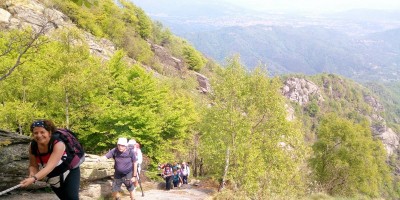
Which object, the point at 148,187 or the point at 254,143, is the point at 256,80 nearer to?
the point at 254,143

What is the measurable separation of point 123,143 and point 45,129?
181 inches

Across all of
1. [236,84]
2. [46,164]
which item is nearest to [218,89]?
[236,84]

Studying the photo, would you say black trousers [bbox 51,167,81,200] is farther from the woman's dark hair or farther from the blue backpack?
the woman's dark hair

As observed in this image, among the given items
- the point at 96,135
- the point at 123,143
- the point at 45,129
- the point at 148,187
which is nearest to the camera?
the point at 45,129

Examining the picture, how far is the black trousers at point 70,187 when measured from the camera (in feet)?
18.7

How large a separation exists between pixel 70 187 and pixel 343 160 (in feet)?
129

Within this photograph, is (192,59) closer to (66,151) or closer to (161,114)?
(161,114)

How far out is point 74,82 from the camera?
22203mm

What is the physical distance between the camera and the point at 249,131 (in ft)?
72.8

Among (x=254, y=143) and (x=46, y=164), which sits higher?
(x=46, y=164)

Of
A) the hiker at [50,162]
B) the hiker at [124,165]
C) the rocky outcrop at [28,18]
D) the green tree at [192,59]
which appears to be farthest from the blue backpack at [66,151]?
the green tree at [192,59]

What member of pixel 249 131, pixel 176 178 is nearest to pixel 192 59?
pixel 249 131

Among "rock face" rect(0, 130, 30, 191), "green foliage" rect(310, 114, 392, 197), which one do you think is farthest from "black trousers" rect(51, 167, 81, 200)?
"green foliage" rect(310, 114, 392, 197)

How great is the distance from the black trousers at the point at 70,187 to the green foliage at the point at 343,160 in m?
36.9
